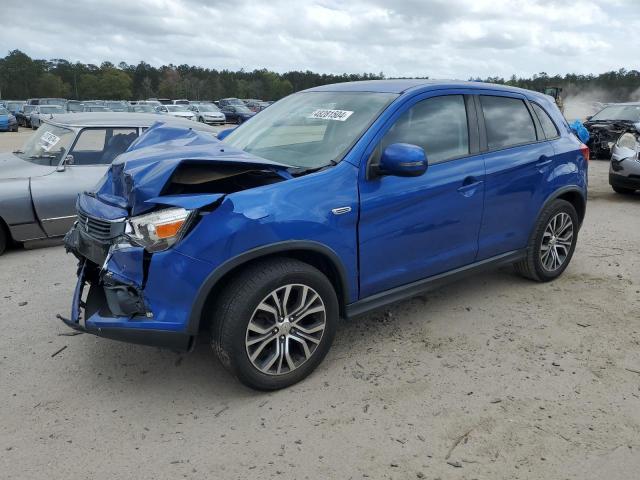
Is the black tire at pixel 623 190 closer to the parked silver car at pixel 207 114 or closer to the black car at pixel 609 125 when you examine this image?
the black car at pixel 609 125

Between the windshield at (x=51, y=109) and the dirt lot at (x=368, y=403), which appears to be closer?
the dirt lot at (x=368, y=403)

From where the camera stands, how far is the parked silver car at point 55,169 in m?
5.69

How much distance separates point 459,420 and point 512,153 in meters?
2.31

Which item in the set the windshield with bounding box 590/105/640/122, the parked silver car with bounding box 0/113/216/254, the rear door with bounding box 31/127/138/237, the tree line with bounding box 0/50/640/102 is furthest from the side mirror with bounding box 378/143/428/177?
the tree line with bounding box 0/50/640/102

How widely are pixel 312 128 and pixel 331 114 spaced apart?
6.8 inches

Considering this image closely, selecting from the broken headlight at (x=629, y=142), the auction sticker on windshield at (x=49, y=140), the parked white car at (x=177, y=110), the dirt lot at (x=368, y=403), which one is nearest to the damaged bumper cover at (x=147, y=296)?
the dirt lot at (x=368, y=403)

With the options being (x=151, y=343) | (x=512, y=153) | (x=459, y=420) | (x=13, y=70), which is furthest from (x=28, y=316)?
(x=13, y=70)

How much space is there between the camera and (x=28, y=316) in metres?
4.25

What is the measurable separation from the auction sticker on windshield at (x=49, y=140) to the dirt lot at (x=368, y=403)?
238cm

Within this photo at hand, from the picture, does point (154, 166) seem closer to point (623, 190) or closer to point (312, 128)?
point (312, 128)

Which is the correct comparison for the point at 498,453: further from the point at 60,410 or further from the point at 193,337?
the point at 60,410

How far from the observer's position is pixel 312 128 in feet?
12.5

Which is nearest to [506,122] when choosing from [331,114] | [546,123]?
[546,123]

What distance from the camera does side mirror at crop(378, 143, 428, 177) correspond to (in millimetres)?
3186
